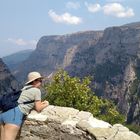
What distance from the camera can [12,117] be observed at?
1086 cm

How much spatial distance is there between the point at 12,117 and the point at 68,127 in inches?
86.9

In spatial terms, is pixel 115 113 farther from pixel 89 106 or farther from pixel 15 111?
pixel 15 111

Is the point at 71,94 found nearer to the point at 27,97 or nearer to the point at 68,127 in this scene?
the point at 68,127

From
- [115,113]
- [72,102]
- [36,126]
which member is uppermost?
[36,126]

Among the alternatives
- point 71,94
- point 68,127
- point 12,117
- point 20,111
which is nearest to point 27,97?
point 20,111

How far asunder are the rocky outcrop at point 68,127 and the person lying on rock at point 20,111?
142cm

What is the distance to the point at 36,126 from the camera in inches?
517

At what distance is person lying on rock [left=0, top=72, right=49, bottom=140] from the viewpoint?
10875mm

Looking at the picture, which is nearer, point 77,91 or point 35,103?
point 35,103

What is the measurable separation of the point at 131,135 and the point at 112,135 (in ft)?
1.80

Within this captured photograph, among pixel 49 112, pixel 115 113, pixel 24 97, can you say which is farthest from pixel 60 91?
pixel 24 97

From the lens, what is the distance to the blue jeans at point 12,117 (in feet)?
35.6

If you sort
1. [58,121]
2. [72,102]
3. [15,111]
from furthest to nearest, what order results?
[72,102] → [58,121] → [15,111]

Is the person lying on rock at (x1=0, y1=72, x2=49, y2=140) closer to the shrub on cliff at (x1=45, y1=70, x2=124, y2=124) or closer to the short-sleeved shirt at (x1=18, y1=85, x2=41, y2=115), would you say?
the short-sleeved shirt at (x1=18, y1=85, x2=41, y2=115)
